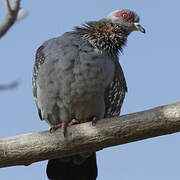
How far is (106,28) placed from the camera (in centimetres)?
536

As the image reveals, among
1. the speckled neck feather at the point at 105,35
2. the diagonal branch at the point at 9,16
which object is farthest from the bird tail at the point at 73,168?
the diagonal branch at the point at 9,16

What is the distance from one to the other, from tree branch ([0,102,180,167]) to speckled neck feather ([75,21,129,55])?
1350 millimetres

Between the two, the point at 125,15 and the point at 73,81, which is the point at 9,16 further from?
the point at 125,15

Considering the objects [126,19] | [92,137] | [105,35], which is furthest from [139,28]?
[92,137]

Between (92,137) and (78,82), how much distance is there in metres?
1.03

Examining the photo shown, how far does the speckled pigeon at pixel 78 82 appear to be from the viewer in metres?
4.88

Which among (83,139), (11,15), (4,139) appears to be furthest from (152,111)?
(11,15)

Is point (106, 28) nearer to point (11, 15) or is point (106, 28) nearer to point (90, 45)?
point (90, 45)

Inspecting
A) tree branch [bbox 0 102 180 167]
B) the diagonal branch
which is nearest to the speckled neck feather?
tree branch [bbox 0 102 180 167]

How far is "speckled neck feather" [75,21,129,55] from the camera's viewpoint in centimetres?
520

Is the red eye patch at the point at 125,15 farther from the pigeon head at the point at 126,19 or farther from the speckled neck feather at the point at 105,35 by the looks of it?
the speckled neck feather at the point at 105,35

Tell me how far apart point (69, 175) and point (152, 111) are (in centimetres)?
151

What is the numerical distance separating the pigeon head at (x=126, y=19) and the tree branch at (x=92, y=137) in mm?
1720

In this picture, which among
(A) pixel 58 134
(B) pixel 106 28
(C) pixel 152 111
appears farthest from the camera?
(B) pixel 106 28
